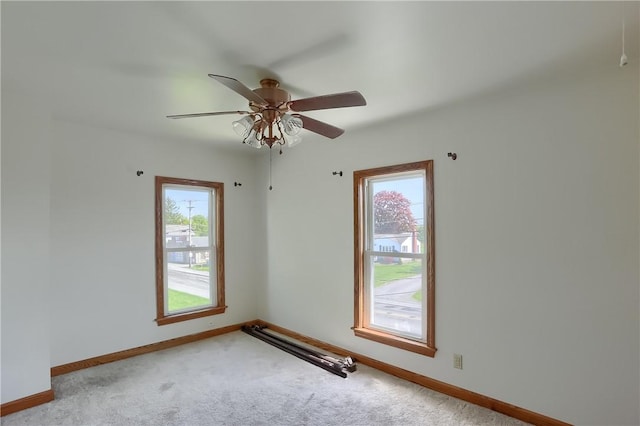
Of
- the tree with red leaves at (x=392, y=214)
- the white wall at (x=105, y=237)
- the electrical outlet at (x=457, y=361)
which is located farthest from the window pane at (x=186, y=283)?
the electrical outlet at (x=457, y=361)

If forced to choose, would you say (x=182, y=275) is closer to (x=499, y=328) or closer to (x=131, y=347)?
(x=131, y=347)

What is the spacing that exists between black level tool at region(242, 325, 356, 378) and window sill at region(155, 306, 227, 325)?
1.48 feet

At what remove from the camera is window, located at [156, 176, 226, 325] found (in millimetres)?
4070

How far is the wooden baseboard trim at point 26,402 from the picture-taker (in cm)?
259

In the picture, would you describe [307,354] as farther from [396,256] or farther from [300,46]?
[300,46]

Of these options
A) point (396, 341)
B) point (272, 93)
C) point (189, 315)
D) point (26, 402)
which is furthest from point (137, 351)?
point (272, 93)

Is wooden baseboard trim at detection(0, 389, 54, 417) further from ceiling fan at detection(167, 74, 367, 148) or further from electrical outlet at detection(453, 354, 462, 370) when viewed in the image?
electrical outlet at detection(453, 354, 462, 370)

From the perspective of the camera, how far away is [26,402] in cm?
268

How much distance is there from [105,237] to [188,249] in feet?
3.14

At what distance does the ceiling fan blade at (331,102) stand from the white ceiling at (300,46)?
237 mm

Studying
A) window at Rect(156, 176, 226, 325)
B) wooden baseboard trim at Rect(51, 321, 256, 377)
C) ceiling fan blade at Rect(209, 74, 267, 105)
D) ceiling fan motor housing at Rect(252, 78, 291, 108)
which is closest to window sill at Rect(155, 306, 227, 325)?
window at Rect(156, 176, 226, 325)

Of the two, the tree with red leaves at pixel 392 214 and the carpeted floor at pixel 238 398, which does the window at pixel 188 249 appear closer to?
the carpeted floor at pixel 238 398

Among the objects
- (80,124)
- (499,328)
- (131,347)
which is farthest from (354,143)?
(131,347)

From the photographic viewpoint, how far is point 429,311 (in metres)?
3.09
